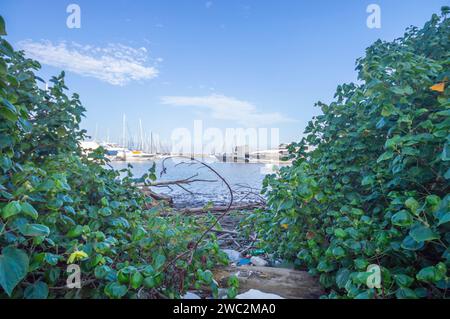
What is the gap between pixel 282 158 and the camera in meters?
2.52

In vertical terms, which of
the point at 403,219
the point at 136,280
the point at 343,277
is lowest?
the point at 343,277

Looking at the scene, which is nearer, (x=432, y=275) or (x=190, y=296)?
(x=432, y=275)

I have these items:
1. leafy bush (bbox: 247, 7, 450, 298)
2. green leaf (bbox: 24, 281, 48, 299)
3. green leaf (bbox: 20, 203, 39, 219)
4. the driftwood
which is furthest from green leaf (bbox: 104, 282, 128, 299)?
the driftwood

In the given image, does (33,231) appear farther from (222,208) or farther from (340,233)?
(222,208)

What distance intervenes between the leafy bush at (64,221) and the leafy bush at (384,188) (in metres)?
0.67

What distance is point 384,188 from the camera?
1523 mm

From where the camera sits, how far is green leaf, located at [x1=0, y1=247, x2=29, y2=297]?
0.87 metres

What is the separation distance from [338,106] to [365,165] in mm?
580

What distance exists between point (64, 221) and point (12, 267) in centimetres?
39

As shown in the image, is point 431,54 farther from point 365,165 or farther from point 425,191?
point 425,191

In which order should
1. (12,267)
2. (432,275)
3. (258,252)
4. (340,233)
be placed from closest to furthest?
(12,267) → (432,275) → (340,233) → (258,252)

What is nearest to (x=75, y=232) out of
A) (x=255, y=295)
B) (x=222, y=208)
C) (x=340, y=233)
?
(x=255, y=295)

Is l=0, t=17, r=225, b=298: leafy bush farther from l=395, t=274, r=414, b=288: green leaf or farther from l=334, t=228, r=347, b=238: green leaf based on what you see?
l=395, t=274, r=414, b=288: green leaf
